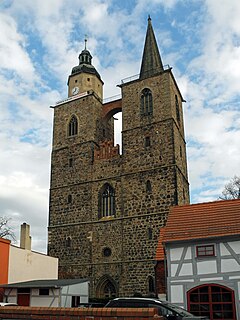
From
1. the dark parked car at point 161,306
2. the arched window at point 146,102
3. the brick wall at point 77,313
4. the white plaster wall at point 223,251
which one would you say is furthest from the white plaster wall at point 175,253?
the arched window at point 146,102

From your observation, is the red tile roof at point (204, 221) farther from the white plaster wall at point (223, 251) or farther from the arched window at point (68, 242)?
the arched window at point (68, 242)

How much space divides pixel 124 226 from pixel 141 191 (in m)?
2.89

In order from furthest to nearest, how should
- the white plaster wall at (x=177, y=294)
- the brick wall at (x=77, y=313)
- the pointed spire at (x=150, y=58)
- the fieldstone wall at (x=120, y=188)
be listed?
1. the pointed spire at (x=150, y=58)
2. the fieldstone wall at (x=120, y=188)
3. the white plaster wall at (x=177, y=294)
4. the brick wall at (x=77, y=313)

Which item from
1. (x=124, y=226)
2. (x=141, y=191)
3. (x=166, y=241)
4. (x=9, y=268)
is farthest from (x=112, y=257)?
(x=166, y=241)

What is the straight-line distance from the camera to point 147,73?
34250 millimetres

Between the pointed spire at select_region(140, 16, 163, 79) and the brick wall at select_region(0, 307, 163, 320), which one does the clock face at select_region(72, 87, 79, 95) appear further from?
the brick wall at select_region(0, 307, 163, 320)

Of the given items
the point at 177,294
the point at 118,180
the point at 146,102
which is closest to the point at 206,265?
the point at 177,294

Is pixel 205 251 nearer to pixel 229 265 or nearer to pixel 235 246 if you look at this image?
pixel 229 265

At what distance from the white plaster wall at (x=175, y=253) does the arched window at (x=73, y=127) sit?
2046 centimetres

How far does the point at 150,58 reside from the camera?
35219mm

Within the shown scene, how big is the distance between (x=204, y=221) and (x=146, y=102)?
17390 millimetres

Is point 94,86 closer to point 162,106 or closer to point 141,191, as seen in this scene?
point 162,106

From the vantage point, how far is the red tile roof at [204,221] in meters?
15.4

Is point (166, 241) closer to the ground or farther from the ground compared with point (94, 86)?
closer to the ground
